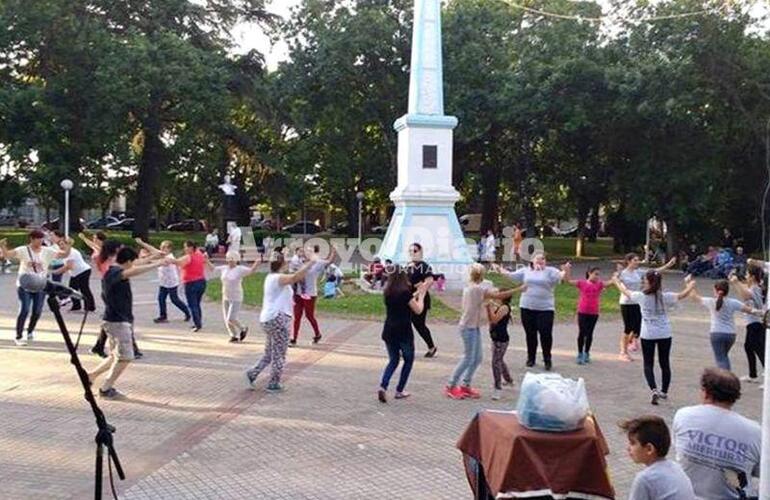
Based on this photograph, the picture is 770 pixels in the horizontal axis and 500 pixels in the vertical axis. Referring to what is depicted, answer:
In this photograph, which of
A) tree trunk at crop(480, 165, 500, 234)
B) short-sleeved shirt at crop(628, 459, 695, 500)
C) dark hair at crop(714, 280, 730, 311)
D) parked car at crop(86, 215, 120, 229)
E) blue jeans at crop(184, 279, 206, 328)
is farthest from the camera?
parked car at crop(86, 215, 120, 229)

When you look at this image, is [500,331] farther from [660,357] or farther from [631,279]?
[631,279]

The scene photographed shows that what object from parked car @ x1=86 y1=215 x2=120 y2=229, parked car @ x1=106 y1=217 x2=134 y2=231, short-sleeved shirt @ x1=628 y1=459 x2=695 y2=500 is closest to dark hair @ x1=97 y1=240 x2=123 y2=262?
short-sleeved shirt @ x1=628 y1=459 x2=695 y2=500

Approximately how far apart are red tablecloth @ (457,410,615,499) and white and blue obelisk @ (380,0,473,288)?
17.9 metres

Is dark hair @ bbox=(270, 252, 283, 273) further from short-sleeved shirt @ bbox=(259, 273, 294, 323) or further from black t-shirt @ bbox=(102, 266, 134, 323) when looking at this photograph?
black t-shirt @ bbox=(102, 266, 134, 323)

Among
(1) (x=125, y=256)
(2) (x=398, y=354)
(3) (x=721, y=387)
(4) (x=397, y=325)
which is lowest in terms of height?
(2) (x=398, y=354)

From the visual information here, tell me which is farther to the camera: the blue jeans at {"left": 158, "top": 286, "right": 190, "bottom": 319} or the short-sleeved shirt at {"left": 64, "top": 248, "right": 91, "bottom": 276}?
the blue jeans at {"left": 158, "top": 286, "right": 190, "bottom": 319}

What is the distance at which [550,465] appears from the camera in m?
4.33

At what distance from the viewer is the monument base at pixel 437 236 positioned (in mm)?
22484

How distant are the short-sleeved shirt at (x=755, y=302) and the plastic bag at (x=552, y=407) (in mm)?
6866

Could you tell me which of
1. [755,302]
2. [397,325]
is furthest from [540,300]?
[397,325]

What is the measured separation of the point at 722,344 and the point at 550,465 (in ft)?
21.9

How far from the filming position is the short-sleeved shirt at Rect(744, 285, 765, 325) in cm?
1045

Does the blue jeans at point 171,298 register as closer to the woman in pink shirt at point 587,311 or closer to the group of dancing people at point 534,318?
the group of dancing people at point 534,318

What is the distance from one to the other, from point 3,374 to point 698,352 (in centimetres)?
1074
